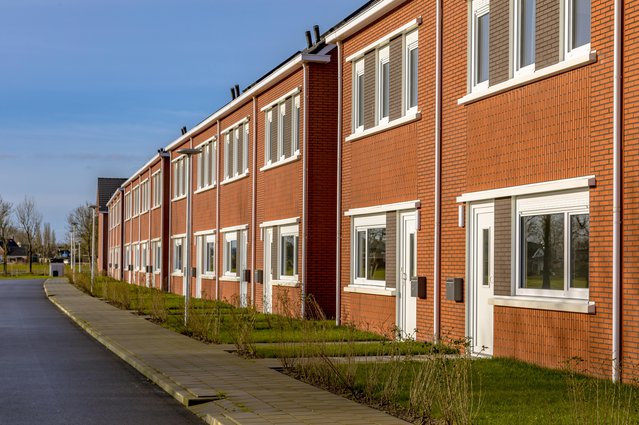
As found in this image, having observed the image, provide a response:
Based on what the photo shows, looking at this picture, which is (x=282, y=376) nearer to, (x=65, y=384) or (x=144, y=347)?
(x=65, y=384)

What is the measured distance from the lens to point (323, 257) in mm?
26719

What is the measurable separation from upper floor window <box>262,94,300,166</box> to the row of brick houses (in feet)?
0.26

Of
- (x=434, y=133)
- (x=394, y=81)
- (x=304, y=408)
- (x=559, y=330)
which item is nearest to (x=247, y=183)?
(x=394, y=81)

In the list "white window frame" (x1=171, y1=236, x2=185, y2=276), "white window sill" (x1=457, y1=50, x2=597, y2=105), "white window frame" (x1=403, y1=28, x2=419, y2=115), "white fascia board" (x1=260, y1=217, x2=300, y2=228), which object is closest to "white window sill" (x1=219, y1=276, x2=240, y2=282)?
"white fascia board" (x1=260, y1=217, x2=300, y2=228)

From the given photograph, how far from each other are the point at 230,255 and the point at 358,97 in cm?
1395

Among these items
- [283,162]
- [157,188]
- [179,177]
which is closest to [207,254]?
[179,177]

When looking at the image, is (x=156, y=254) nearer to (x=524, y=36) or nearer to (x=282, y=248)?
(x=282, y=248)

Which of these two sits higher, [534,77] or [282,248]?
[534,77]

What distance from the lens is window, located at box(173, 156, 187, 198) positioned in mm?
46250

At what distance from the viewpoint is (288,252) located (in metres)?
28.7

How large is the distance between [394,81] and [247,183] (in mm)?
12787

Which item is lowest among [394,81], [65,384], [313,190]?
[65,384]

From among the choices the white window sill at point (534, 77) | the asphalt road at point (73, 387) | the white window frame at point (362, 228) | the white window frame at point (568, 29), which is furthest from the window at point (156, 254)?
the white window frame at point (568, 29)

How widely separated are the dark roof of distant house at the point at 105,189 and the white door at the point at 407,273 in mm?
77799
